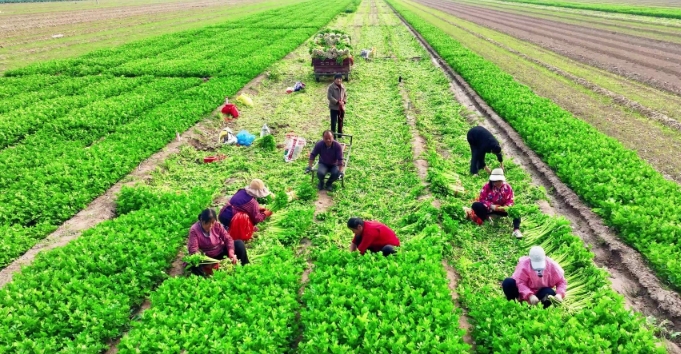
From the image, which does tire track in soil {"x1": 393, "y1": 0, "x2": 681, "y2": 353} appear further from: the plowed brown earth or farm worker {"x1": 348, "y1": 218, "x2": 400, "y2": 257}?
the plowed brown earth

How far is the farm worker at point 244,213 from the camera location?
8.64 m

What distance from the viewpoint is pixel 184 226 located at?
8742 millimetres

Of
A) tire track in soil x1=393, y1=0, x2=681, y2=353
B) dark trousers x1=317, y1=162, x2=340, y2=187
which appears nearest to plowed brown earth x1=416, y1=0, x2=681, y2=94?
tire track in soil x1=393, y1=0, x2=681, y2=353

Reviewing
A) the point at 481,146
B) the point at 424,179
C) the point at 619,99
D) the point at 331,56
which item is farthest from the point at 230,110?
the point at 619,99

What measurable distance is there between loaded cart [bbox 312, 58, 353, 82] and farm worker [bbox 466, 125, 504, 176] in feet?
38.4

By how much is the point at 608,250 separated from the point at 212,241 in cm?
816

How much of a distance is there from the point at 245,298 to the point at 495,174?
6100mm

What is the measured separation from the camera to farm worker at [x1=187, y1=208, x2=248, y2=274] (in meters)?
7.27

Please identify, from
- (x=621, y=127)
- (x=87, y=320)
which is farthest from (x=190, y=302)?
(x=621, y=127)

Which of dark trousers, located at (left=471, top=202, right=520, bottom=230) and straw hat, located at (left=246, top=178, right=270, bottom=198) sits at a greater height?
straw hat, located at (left=246, top=178, right=270, bottom=198)

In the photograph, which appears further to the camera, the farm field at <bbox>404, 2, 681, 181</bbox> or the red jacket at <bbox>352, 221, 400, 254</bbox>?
the farm field at <bbox>404, 2, 681, 181</bbox>

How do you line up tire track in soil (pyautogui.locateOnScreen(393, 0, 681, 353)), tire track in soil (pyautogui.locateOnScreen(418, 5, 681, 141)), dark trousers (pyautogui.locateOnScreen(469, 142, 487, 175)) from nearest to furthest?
tire track in soil (pyautogui.locateOnScreen(393, 0, 681, 353)) < dark trousers (pyautogui.locateOnScreen(469, 142, 487, 175)) < tire track in soil (pyautogui.locateOnScreen(418, 5, 681, 141))

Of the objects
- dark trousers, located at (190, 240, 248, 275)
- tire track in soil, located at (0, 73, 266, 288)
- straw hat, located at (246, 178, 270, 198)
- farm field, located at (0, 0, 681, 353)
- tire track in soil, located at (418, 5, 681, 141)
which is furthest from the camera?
tire track in soil, located at (418, 5, 681, 141)

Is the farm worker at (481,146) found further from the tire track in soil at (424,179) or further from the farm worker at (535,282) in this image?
the farm worker at (535,282)
